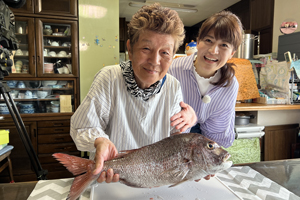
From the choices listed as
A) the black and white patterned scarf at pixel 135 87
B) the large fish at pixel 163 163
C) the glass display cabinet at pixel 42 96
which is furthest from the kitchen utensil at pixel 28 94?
the large fish at pixel 163 163

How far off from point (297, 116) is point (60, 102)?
369cm

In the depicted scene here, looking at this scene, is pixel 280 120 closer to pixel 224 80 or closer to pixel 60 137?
pixel 224 80

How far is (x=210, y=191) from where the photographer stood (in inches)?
41.8

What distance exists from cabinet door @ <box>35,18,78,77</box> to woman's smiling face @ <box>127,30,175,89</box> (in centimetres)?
277

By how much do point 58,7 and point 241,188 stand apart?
3.48 metres

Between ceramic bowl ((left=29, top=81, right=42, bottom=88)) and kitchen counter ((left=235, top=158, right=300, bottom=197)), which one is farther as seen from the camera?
ceramic bowl ((left=29, top=81, right=42, bottom=88))

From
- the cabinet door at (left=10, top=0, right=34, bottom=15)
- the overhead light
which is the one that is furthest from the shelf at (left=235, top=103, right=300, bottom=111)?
the overhead light

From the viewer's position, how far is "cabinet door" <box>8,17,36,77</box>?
3213mm

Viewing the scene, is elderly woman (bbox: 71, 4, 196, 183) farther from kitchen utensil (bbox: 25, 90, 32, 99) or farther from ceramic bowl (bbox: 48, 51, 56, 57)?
kitchen utensil (bbox: 25, 90, 32, 99)

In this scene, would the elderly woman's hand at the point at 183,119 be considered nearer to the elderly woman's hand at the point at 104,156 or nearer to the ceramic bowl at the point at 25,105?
the elderly woman's hand at the point at 104,156

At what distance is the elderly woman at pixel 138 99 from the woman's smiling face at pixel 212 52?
15.1 inches

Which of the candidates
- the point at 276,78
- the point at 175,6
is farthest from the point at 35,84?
the point at 175,6

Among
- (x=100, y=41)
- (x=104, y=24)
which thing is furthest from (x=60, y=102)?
(x=104, y=24)

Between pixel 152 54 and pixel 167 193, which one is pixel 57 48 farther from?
pixel 167 193
